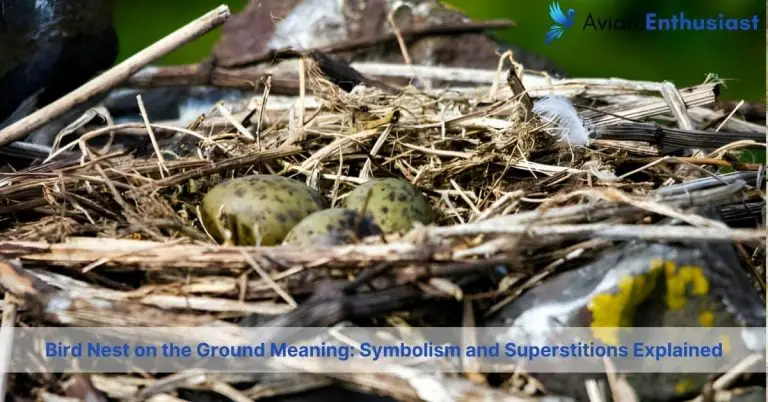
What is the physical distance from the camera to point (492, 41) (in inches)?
103

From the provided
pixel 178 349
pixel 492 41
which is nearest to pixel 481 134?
pixel 178 349

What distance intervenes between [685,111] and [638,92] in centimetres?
18

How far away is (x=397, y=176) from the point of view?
1.56 meters

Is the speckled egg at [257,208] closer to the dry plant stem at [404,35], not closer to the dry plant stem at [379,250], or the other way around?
the dry plant stem at [379,250]

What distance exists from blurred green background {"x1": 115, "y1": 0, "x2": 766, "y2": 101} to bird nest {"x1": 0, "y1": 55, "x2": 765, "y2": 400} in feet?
0.45

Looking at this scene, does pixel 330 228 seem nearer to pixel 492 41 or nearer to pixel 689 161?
pixel 689 161

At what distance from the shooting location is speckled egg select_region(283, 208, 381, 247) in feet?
3.74

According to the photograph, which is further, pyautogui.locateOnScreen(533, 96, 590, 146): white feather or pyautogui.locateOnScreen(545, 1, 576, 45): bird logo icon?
pyautogui.locateOnScreen(545, 1, 576, 45): bird logo icon

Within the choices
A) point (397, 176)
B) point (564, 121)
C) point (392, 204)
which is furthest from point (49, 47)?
point (564, 121)

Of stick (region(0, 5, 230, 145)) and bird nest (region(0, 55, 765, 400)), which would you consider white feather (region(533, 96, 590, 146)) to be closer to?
bird nest (region(0, 55, 765, 400))

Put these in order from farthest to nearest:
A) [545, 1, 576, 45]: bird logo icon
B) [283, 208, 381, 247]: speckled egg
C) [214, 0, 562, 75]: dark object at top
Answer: [214, 0, 562, 75]: dark object at top, [545, 1, 576, 45]: bird logo icon, [283, 208, 381, 247]: speckled egg

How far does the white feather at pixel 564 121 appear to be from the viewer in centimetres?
154

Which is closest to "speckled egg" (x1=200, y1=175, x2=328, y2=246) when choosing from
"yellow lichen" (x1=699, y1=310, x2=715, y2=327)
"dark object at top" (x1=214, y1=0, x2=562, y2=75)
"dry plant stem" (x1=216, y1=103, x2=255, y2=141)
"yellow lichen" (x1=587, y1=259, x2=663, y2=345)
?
"dry plant stem" (x1=216, y1=103, x2=255, y2=141)

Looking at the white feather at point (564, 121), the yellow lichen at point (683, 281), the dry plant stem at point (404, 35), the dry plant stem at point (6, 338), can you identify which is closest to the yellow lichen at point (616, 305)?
the yellow lichen at point (683, 281)
